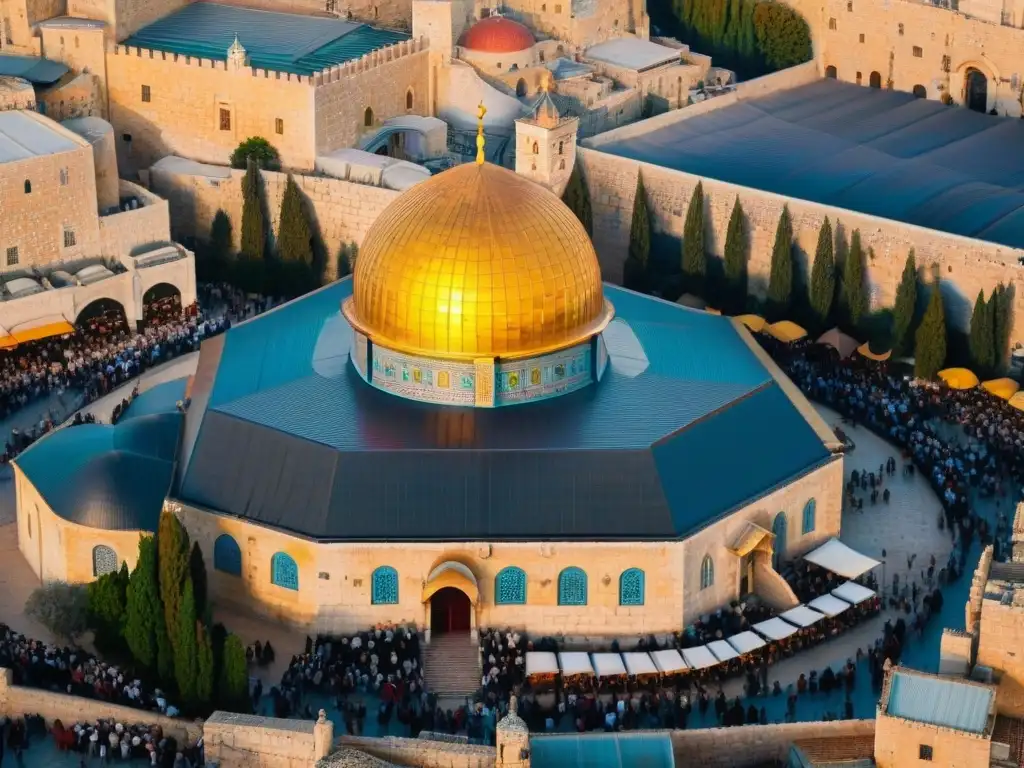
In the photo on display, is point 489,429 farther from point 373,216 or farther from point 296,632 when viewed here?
point 373,216

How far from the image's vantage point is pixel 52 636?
59.6 metres

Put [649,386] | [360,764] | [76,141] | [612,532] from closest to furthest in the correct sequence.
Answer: [360,764]
[612,532]
[649,386]
[76,141]

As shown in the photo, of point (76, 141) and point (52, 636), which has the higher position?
point (76, 141)

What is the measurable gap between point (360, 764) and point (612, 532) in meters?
9.99

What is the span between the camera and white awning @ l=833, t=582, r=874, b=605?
60.5m

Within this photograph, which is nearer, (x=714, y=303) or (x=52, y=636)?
(x=52, y=636)

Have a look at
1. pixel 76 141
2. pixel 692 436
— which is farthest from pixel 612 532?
pixel 76 141

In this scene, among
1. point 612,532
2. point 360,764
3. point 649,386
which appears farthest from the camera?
point 649,386

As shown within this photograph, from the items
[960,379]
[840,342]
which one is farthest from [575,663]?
[840,342]

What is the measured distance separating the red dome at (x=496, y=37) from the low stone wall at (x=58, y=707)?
113 ft

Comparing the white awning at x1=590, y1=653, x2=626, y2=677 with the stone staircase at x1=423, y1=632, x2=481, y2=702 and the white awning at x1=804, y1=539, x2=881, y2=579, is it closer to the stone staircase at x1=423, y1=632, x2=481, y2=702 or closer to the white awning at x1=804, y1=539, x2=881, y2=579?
the stone staircase at x1=423, y1=632, x2=481, y2=702

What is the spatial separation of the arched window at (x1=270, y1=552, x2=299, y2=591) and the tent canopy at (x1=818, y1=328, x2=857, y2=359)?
20.1 metres

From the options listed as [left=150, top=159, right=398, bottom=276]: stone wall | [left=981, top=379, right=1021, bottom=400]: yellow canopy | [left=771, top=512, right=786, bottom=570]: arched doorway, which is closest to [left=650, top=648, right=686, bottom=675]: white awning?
[left=771, top=512, right=786, bottom=570]: arched doorway

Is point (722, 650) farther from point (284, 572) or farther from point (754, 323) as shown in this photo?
point (754, 323)
